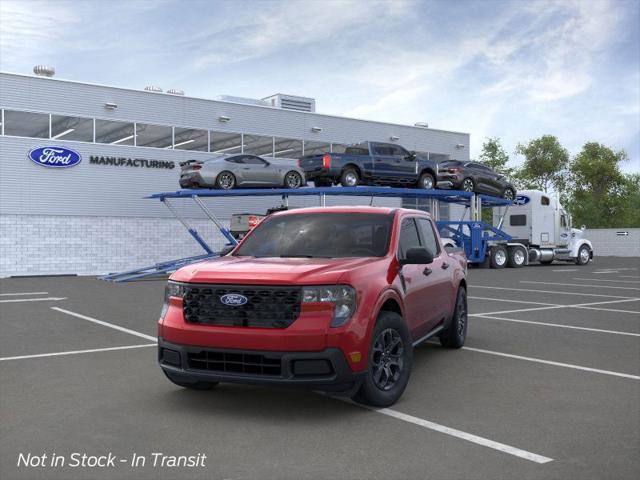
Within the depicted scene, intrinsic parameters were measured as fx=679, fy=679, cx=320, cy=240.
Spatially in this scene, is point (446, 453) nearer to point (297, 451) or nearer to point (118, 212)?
point (297, 451)

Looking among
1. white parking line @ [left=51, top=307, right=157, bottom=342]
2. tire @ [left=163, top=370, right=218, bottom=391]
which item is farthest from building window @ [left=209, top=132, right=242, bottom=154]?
tire @ [left=163, top=370, right=218, bottom=391]

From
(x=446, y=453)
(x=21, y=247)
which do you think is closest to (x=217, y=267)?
(x=446, y=453)

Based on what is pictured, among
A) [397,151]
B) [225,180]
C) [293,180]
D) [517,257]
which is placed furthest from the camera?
[517,257]

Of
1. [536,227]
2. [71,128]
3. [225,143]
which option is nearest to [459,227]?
[536,227]

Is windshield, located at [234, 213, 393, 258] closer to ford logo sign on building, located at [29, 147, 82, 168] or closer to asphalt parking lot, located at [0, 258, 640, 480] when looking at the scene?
asphalt parking lot, located at [0, 258, 640, 480]

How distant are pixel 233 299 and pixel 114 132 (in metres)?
25.2

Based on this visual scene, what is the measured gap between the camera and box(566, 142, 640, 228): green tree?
73438mm

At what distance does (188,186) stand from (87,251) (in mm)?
6065

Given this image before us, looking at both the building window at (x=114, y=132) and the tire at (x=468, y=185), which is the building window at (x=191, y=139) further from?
the tire at (x=468, y=185)

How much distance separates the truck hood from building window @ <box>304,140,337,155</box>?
28.9 metres

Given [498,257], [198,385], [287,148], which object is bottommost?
[198,385]

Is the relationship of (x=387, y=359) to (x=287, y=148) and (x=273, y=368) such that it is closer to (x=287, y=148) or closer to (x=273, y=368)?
(x=273, y=368)

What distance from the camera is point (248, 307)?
5.20m

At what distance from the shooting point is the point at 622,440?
471 centimetres
